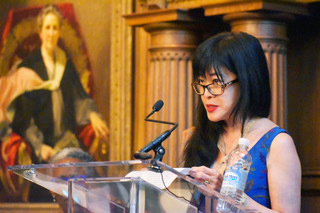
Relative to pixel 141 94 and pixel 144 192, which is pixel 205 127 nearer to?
pixel 144 192

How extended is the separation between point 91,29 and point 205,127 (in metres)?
3.13

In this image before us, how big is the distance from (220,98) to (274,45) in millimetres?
1647

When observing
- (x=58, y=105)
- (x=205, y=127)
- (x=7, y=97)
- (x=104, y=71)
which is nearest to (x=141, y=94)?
A: (x=104, y=71)

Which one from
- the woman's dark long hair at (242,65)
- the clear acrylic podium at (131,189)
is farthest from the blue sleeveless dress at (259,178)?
the clear acrylic podium at (131,189)

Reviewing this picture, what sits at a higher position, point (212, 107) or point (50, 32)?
point (50, 32)

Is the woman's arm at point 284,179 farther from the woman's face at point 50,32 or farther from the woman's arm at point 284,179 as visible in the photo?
the woman's face at point 50,32

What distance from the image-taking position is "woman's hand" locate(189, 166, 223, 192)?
259cm

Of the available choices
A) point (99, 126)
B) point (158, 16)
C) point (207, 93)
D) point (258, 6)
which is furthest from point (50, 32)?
point (207, 93)

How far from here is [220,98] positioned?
281 cm

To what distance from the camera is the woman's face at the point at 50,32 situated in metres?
6.11

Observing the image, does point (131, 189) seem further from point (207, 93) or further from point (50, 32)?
point (50, 32)

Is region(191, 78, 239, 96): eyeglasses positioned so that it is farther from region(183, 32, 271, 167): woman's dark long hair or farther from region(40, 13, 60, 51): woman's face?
region(40, 13, 60, 51): woman's face

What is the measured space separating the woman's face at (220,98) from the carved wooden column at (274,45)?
1534 mm

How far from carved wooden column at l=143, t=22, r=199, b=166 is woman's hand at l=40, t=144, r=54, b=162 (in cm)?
134
